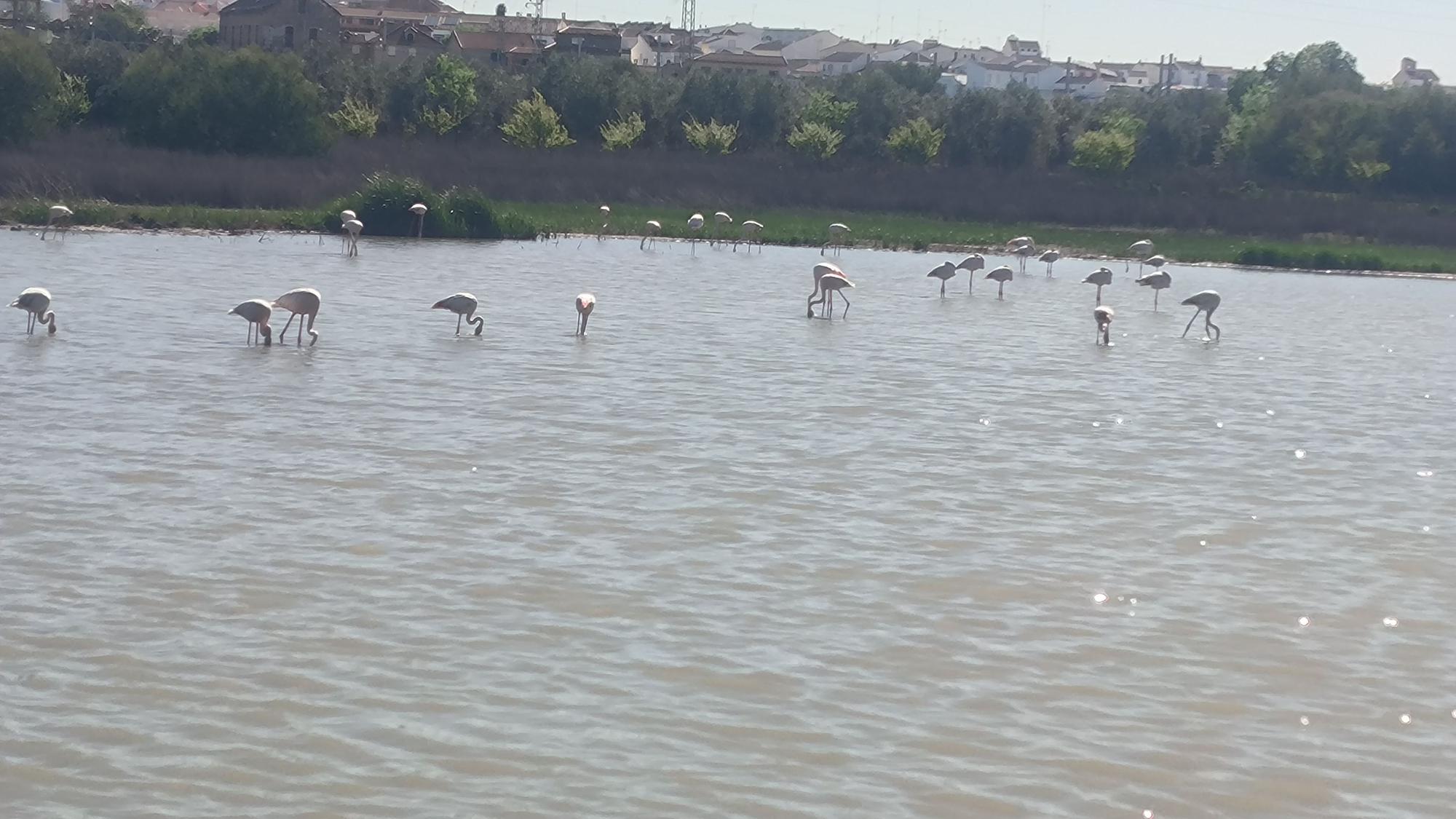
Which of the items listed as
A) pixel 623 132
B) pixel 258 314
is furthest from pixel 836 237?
pixel 258 314

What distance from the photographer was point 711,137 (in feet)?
189

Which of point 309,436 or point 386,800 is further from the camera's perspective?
point 309,436

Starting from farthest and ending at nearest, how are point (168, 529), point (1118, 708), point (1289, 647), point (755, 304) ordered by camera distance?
1. point (755, 304)
2. point (168, 529)
3. point (1289, 647)
4. point (1118, 708)

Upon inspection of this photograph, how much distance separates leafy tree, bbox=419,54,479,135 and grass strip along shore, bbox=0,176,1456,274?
11742 millimetres

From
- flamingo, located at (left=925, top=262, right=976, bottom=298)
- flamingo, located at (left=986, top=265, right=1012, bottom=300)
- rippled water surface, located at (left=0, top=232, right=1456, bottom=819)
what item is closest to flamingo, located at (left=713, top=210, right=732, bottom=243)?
flamingo, located at (left=925, top=262, right=976, bottom=298)

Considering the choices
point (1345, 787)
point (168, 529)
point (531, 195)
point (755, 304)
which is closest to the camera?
point (1345, 787)

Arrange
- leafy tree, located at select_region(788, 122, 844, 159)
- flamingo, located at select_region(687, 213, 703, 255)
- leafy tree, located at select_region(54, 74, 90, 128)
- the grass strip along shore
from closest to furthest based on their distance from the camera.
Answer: the grass strip along shore < flamingo, located at select_region(687, 213, 703, 255) < leafy tree, located at select_region(54, 74, 90, 128) < leafy tree, located at select_region(788, 122, 844, 159)

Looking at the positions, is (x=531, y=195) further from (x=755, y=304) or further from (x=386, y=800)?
(x=386, y=800)

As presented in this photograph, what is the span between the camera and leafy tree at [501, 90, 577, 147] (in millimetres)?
54875

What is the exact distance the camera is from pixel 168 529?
33.1 feet

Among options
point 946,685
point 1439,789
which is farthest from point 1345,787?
point 946,685

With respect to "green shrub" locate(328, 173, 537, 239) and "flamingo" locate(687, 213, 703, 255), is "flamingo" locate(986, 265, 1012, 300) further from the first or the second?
"green shrub" locate(328, 173, 537, 239)

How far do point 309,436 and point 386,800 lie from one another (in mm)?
7421

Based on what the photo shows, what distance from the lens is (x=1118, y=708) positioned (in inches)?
308
